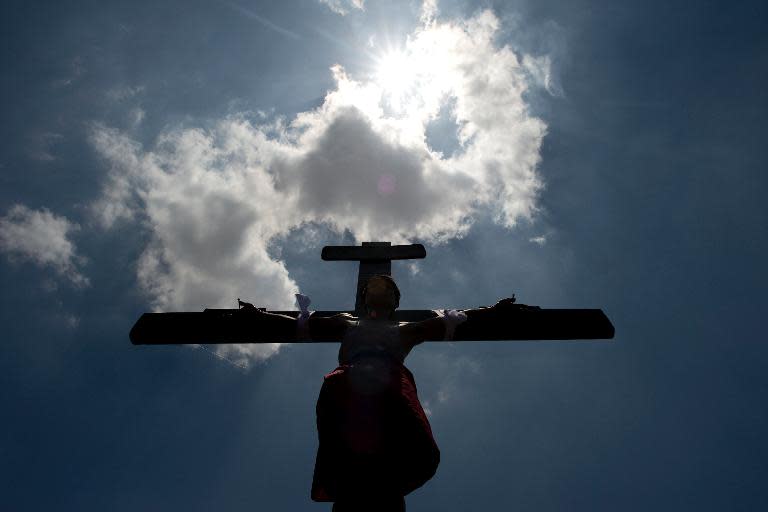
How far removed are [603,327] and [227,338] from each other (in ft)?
11.4

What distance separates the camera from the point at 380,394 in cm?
275

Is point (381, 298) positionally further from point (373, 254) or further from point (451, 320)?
point (373, 254)

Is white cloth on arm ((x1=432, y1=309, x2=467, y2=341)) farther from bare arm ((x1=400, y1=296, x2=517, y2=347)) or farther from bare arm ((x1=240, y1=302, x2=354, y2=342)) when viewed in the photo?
bare arm ((x1=240, y1=302, x2=354, y2=342))

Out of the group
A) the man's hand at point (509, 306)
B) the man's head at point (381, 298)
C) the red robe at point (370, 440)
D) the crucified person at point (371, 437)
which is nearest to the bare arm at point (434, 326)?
the man's hand at point (509, 306)

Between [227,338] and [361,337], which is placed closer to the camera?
A: [361,337]

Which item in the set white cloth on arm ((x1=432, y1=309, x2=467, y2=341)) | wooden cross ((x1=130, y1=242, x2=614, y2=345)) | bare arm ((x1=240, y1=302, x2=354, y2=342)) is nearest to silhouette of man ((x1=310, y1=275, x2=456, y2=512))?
bare arm ((x1=240, y1=302, x2=354, y2=342))

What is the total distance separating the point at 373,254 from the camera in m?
4.63

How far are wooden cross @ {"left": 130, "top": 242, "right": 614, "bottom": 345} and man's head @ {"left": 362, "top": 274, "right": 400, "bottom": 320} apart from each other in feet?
0.78

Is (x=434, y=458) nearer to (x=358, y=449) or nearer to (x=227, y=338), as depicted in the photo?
(x=358, y=449)

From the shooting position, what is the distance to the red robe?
244 cm

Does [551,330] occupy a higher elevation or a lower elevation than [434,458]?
higher

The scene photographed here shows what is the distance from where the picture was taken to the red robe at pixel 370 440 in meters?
2.44

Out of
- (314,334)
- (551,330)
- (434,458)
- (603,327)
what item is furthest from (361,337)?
(603,327)

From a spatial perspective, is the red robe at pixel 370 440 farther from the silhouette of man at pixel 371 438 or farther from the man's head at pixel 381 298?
the man's head at pixel 381 298
